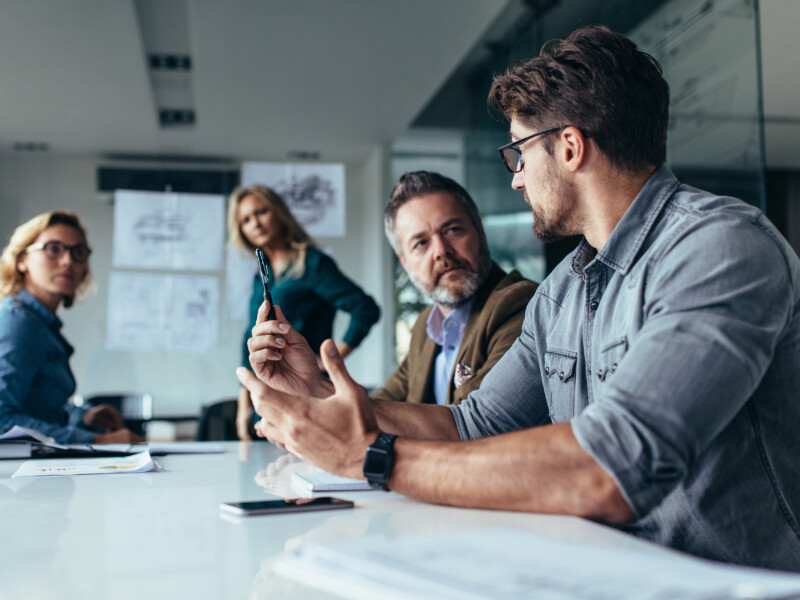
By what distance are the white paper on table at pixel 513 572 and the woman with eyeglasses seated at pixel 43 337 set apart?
69.3 inches

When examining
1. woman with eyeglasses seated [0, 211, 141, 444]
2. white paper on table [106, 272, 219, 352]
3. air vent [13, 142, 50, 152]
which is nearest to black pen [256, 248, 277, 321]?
woman with eyeglasses seated [0, 211, 141, 444]

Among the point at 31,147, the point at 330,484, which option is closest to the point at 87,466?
the point at 330,484

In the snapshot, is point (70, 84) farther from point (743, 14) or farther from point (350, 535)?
point (350, 535)

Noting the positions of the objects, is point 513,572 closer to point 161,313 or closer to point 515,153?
point 515,153

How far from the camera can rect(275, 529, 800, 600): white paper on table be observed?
496 millimetres

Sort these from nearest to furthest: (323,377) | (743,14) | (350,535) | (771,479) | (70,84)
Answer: (350,535) → (771,479) → (323,377) → (743,14) → (70,84)

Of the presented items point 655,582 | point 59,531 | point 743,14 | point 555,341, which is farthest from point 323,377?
point 743,14

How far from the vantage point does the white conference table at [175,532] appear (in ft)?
2.10

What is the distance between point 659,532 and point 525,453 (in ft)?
0.90

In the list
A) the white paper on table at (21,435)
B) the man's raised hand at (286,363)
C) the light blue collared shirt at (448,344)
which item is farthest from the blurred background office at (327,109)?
the white paper on table at (21,435)

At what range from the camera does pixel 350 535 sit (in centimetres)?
79

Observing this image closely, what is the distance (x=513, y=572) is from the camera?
54 cm

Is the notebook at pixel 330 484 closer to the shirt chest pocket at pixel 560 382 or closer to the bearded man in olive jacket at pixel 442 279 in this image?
the shirt chest pocket at pixel 560 382

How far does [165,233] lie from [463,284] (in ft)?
10.9
